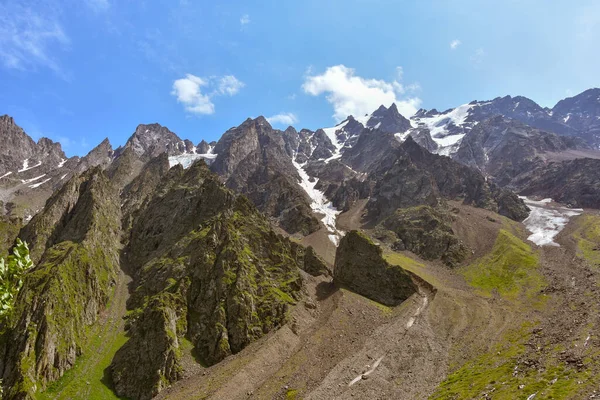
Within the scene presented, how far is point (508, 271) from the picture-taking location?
408 ft

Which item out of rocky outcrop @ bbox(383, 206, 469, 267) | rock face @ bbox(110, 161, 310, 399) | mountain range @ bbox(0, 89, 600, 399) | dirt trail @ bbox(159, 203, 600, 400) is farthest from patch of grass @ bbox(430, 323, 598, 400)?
rocky outcrop @ bbox(383, 206, 469, 267)

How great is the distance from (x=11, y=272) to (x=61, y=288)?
3216 inches

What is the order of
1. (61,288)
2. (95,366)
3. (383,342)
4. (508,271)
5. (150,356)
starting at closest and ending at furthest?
(150,356)
(95,366)
(383,342)
(61,288)
(508,271)

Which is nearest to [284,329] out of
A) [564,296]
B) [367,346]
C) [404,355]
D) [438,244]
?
[367,346]

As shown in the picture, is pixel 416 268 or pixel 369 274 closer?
pixel 369 274

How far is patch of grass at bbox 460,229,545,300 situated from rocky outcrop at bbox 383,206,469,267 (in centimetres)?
1399

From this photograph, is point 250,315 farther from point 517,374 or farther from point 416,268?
point 416,268

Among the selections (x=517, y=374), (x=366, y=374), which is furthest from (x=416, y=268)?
(x=517, y=374)

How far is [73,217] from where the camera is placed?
4951 inches

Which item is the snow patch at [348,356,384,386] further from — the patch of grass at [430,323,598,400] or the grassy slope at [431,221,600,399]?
the grassy slope at [431,221,600,399]

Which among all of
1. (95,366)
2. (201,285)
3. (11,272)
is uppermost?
(201,285)

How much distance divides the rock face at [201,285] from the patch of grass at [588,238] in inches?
4006

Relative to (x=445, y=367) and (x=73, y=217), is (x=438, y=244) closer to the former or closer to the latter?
(x=445, y=367)

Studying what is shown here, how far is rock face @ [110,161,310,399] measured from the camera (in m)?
65.9
